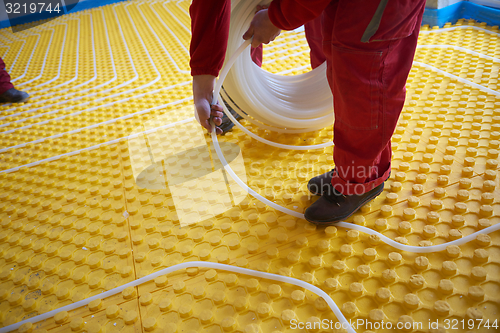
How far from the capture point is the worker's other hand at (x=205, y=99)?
129cm

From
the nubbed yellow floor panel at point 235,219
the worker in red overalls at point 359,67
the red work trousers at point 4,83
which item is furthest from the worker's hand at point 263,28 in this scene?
the red work trousers at point 4,83

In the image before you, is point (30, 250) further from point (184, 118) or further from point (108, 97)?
point (108, 97)

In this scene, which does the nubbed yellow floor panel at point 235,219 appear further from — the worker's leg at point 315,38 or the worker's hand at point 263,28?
the worker's hand at point 263,28

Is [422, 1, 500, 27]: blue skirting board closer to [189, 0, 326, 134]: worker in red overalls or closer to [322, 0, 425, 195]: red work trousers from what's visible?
[322, 0, 425, 195]: red work trousers

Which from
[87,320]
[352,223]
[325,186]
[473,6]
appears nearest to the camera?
[87,320]

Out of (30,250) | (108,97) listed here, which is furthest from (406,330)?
(108,97)

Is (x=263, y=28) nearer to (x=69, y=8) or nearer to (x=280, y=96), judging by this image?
(x=280, y=96)

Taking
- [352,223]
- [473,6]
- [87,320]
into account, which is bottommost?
[87,320]

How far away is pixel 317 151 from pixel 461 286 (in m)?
0.90

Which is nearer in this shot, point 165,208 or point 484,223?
point 484,223

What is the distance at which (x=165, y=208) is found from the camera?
5.06 feet

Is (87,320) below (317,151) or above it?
below

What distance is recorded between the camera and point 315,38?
1.73 meters

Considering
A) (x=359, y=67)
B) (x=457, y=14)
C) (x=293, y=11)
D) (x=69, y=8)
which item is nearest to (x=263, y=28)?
(x=293, y=11)
